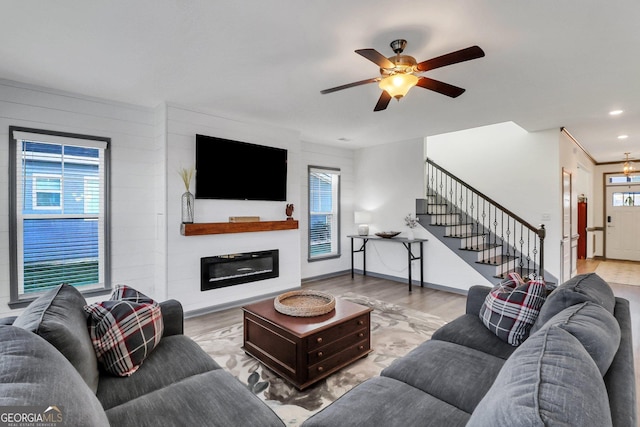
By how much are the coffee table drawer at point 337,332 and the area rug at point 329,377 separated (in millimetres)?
302

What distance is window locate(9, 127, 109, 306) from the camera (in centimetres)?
328

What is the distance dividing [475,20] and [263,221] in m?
3.54

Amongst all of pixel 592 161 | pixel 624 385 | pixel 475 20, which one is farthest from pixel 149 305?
pixel 592 161

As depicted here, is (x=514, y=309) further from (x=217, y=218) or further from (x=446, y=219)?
(x=446, y=219)

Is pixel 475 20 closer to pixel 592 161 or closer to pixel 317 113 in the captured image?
pixel 317 113

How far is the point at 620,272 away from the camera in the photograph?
22.4 feet

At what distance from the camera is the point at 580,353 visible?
1009mm

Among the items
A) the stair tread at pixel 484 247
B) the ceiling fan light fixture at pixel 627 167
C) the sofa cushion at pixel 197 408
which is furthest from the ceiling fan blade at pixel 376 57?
the ceiling fan light fixture at pixel 627 167

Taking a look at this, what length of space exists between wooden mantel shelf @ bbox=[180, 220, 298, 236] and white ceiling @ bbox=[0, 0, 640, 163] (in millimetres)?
1524

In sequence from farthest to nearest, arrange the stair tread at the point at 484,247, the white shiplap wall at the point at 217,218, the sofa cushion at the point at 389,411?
the stair tread at the point at 484,247 → the white shiplap wall at the point at 217,218 → the sofa cushion at the point at 389,411

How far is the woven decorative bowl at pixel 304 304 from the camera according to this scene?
266 centimetres

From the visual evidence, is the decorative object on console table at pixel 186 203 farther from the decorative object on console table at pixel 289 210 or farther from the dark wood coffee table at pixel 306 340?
the dark wood coffee table at pixel 306 340

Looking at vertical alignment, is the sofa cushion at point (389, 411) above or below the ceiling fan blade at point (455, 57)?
below

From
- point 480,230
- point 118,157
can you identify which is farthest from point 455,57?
point 480,230
